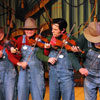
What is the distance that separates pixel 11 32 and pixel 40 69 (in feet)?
8.07

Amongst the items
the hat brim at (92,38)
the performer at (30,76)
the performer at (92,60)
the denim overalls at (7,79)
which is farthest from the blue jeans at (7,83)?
the hat brim at (92,38)

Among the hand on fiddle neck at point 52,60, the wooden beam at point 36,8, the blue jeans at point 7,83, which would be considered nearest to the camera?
the hand on fiddle neck at point 52,60

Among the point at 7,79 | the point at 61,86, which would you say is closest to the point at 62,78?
the point at 61,86

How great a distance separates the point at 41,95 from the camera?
2688mm

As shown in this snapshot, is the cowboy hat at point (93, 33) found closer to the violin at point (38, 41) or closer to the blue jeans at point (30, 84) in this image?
the violin at point (38, 41)

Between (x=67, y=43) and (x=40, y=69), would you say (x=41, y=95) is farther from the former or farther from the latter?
(x=67, y=43)

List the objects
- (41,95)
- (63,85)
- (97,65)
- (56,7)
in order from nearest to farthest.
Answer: (97,65) < (63,85) < (41,95) < (56,7)

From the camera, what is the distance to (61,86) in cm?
252

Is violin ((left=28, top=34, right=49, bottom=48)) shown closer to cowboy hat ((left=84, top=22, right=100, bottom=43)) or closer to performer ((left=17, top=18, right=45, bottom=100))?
performer ((left=17, top=18, right=45, bottom=100))

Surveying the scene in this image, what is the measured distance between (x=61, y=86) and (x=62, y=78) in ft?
0.30

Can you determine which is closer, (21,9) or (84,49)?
(84,49)

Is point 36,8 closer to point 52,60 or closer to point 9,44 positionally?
point 9,44

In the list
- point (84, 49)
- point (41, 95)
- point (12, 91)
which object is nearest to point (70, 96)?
point (41, 95)

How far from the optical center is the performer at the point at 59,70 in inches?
98.5
